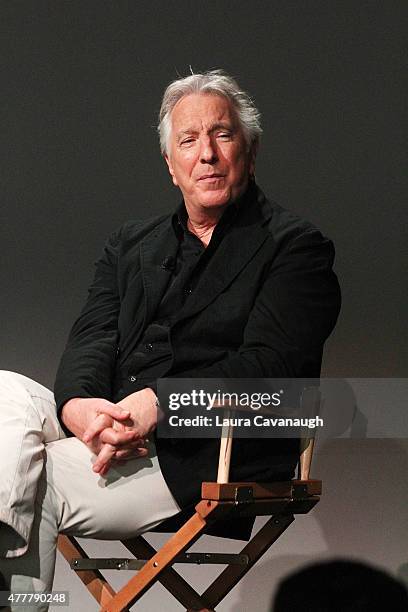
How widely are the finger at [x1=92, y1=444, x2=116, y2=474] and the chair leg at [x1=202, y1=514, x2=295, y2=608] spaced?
1.50 feet

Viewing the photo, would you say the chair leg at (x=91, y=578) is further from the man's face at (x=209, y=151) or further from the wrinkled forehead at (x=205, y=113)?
the wrinkled forehead at (x=205, y=113)

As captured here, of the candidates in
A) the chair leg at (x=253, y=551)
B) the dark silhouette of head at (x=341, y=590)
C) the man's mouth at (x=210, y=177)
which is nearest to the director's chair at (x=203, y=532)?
the chair leg at (x=253, y=551)

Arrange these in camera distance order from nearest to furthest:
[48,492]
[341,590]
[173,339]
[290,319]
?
[48,492] → [290,319] → [173,339] → [341,590]

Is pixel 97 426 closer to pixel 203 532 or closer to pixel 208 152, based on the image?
pixel 203 532

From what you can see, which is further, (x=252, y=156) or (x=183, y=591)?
(x=252, y=156)

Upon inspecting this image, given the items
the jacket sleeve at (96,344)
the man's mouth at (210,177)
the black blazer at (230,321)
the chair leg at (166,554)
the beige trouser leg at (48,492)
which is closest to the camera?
the beige trouser leg at (48,492)

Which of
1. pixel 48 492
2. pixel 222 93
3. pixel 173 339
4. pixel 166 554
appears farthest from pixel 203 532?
pixel 222 93

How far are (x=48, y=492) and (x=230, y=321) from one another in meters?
0.59

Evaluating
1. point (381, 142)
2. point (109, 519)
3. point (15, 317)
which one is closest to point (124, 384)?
point (109, 519)

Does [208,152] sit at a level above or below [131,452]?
above

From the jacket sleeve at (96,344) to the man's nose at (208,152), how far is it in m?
0.39

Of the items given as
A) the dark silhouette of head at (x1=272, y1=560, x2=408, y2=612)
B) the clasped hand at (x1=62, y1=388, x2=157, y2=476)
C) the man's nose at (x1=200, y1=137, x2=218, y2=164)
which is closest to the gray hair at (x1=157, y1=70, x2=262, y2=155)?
the man's nose at (x1=200, y1=137, x2=218, y2=164)

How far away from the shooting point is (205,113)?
8.53ft

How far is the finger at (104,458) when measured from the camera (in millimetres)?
2238
